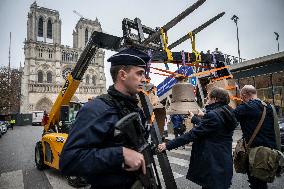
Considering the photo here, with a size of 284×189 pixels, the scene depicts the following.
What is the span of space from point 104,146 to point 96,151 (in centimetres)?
11

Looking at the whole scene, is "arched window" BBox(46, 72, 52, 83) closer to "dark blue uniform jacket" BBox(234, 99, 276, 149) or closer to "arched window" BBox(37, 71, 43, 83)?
"arched window" BBox(37, 71, 43, 83)

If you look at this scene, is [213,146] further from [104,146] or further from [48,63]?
[48,63]

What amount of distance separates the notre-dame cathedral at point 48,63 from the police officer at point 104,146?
67.6 meters

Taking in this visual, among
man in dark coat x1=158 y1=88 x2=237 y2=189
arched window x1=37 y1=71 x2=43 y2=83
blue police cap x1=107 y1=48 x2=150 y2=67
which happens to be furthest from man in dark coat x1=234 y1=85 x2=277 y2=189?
arched window x1=37 y1=71 x2=43 y2=83

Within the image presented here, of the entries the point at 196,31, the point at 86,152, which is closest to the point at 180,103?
the point at 196,31

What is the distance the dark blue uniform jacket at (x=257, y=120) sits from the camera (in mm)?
3600

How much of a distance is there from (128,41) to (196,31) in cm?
137

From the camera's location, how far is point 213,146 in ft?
10.4

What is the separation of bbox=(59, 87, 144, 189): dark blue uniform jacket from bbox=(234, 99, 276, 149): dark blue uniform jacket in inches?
99.1

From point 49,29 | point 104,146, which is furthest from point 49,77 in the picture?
point 104,146

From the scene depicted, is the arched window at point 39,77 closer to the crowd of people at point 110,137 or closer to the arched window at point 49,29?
the arched window at point 49,29

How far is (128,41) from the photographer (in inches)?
136

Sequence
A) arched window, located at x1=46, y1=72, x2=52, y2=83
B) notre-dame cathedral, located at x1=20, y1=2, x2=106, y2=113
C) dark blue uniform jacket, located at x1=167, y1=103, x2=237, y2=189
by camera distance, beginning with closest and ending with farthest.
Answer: dark blue uniform jacket, located at x1=167, y1=103, x2=237, y2=189, notre-dame cathedral, located at x1=20, y1=2, x2=106, y2=113, arched window, located at x1=46, y1=72, x2=52, y2=83

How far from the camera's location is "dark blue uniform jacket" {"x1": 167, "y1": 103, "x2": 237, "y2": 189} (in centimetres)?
307
